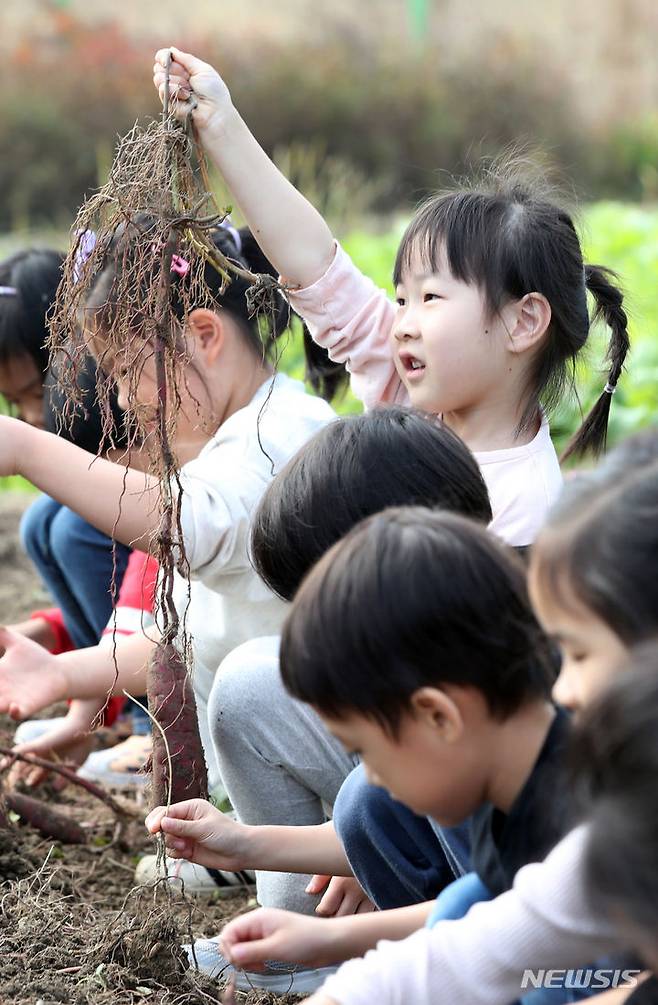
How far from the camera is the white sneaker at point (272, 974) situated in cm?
208

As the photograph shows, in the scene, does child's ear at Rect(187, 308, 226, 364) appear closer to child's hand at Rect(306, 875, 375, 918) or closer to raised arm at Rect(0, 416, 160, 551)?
raised arm at Rect(0, 416, 160, 551)

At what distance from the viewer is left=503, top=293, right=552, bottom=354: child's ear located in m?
2.32

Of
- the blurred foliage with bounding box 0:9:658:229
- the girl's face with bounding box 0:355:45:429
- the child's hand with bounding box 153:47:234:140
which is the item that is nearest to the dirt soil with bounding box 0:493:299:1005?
the girl's face with bounding box 0:355:45:429

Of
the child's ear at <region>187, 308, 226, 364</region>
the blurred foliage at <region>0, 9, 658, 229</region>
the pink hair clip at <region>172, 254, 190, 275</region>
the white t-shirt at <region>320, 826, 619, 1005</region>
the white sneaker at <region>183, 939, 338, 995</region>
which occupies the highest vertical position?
the blurred foliage at <region>0, 9, 658, 229</region>

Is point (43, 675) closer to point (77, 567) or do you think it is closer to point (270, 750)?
point (270, 750)

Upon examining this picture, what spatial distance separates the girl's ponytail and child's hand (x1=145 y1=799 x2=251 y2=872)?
40.6 inches

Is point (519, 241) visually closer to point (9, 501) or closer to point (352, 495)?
point (352, 495)

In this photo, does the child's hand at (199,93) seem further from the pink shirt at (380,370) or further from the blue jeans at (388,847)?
the blue jeans at (388,847)

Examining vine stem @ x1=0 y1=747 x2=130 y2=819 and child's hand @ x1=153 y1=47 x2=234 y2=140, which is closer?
child's hand @ x1=153 y1=47 x2=234 y2=140

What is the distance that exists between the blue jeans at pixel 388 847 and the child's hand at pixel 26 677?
66cm

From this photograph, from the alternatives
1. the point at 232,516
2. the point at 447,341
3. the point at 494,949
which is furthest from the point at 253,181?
the point at 494,949

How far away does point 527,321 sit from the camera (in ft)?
7.64

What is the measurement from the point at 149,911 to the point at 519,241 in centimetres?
129

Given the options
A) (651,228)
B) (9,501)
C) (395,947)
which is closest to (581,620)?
(395,947)
